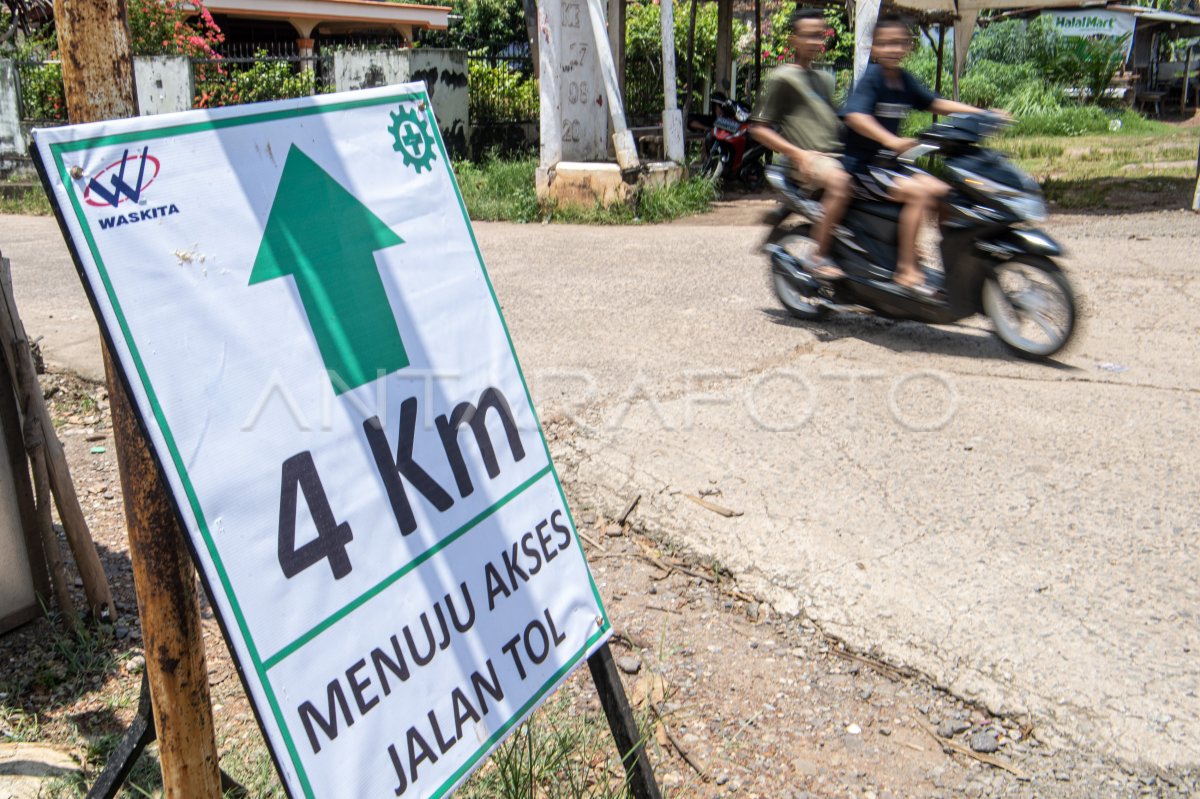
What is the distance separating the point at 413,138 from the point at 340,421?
2.12ft

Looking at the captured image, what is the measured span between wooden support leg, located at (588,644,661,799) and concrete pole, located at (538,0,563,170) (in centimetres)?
916

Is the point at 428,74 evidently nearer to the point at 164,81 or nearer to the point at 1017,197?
the point at 164,81

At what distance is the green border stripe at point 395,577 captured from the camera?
166 cm

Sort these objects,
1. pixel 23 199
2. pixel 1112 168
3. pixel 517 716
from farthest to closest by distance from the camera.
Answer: pixel 23 199 → pixel 1112 168 → pixel 517 716

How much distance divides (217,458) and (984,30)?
29.4m

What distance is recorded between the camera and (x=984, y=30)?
89.8 feet

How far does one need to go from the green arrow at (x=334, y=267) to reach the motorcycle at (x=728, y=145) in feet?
33.9

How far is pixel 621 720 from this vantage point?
2.27 m

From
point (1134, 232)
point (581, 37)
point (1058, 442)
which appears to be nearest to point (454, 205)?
point (1058, 442)

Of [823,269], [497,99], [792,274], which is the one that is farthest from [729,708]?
[497,99]

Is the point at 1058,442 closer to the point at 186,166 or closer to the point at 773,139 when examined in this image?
the point at 773,139

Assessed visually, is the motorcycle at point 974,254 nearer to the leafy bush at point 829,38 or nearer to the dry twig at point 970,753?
the dry twig at point 970,753

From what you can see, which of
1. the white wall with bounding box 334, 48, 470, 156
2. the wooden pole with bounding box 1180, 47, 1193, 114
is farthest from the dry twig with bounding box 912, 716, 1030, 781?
the wooden pole with bounding box 1180, 47, 1193, 114

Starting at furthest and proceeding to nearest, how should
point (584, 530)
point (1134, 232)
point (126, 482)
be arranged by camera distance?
point (1134, 232) < point (584, 530) < point (126, 482)
